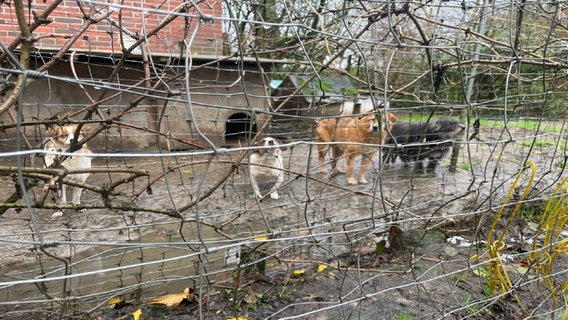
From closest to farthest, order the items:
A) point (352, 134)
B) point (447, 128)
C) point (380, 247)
A: 1. point (380, 247)
2. point (447, 128)
3. point (352, 134)

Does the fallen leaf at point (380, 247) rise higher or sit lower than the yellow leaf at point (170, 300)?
higher

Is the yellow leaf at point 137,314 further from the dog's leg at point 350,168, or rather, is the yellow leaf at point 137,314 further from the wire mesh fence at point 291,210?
the dog's leg at point 350,168

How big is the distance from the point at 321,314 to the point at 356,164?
509cm

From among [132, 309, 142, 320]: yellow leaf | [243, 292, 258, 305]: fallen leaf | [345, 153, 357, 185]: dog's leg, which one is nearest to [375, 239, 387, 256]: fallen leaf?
[243, 292, 258, 305]: fallen leaf

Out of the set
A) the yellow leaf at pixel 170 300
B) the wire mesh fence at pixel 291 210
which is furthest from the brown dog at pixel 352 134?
the yellow leaf at pixel 170 300

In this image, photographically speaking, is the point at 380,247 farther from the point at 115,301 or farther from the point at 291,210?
the point at 115,301

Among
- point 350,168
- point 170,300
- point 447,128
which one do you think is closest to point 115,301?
point 170,300

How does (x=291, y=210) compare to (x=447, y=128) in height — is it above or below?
below

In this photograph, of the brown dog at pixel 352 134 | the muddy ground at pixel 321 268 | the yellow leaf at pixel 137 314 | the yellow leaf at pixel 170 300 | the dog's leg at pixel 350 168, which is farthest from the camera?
the brown dog at pixel 352 134

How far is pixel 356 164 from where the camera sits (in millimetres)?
6879

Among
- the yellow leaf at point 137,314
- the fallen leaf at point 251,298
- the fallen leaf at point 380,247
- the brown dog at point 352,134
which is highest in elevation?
the brown dog at point 352,134

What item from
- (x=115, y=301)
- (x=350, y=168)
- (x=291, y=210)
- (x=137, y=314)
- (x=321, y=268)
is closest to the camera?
(x=137, y=314)

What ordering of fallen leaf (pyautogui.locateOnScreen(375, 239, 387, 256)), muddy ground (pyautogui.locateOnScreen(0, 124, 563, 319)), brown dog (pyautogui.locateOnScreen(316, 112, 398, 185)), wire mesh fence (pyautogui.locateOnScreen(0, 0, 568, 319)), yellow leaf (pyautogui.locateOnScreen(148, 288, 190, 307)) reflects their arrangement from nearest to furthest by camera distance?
wire mesh fence (pyautogui.locateOnScreen(0, 0, 568, 319))
muddy ground (pyautogui.locateOnScreen(0, 124, 563, 319))
yellow leaf (pyautogui.locateOnScreen(148, 288, 190, 307))
fallen leaf (pyautogui.locateOnScreen(375, 239, 387, 256))
brown dog (pyautogui.locateOnScreen(316, 112, 398, 185))

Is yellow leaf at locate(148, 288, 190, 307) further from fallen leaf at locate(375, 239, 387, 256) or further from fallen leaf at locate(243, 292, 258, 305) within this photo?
fallen leaf at locate(375, 239, 387, 256)
